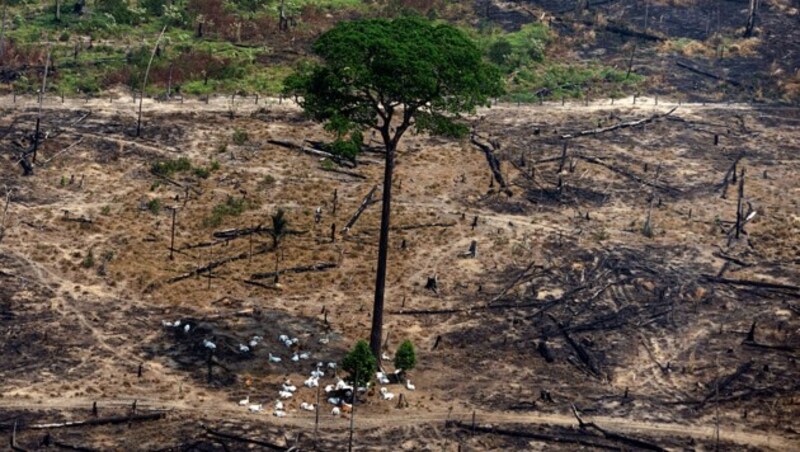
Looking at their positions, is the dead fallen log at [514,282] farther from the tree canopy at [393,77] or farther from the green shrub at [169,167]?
the green shrub at [169,167]

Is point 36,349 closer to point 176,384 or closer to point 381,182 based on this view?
point 176,384

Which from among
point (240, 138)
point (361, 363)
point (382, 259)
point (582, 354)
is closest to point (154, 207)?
point (240, 138)

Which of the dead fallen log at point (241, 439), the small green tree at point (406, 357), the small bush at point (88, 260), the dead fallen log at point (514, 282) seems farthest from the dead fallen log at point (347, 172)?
the dead fallen log at point (241, 439)

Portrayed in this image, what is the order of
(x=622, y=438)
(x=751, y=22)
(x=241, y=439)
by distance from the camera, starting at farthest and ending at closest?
(x=751, y=22) < (x=622, y=438) < (x=241, y=439)

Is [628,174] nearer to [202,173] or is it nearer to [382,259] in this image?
[202,173]

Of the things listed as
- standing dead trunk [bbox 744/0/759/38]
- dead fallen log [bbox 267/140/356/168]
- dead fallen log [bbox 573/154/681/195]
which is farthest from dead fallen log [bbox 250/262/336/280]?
standing dead trunk [bbox 744/0/759/38]

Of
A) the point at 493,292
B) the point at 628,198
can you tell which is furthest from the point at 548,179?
the point at 493,292

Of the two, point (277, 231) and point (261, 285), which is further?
point (277, 231)
